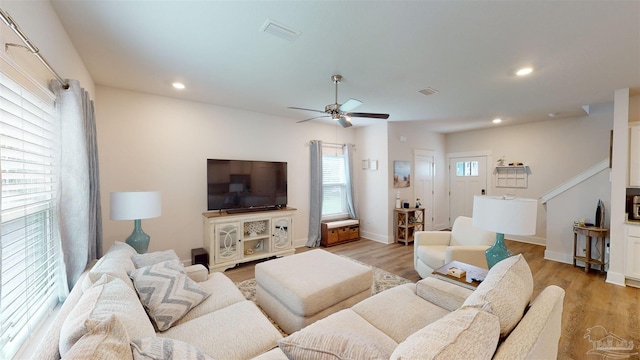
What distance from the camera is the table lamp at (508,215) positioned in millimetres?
1796

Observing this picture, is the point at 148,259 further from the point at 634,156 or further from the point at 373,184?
the point at 634,156

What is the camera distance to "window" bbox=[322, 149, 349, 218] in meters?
5.25

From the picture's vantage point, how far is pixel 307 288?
1992 millimetres

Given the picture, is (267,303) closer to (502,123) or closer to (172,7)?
(172,7)

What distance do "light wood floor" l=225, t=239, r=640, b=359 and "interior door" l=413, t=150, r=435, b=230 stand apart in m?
1.45

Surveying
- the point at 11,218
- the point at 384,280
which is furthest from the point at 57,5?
the point at 384,280

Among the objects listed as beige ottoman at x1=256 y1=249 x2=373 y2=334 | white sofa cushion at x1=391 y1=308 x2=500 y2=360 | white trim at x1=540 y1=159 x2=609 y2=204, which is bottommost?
beige ottoman at x1=256 y1=249 x2=373 y2=334

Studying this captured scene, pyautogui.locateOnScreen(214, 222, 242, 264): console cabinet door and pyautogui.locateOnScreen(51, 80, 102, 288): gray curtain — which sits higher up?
pyautogui.locateOnScreen(51, 80, 102, 288): gray curtain

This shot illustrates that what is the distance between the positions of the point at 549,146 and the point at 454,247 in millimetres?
4014

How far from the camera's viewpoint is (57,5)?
164 cm

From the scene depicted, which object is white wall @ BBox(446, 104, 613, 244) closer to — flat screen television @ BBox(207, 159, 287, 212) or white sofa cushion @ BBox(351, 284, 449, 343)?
white sofa cushion @ BBox(351, 284, 449, 343)

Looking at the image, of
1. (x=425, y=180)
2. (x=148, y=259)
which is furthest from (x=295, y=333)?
(x=425, y=180)

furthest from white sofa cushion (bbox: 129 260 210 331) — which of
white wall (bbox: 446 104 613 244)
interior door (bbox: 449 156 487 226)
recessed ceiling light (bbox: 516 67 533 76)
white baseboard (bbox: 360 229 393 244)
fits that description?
interior door (bbox: 449 156 487 226)

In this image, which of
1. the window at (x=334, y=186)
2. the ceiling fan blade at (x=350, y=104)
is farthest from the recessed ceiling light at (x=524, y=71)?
the window at (x=334, y=186)
